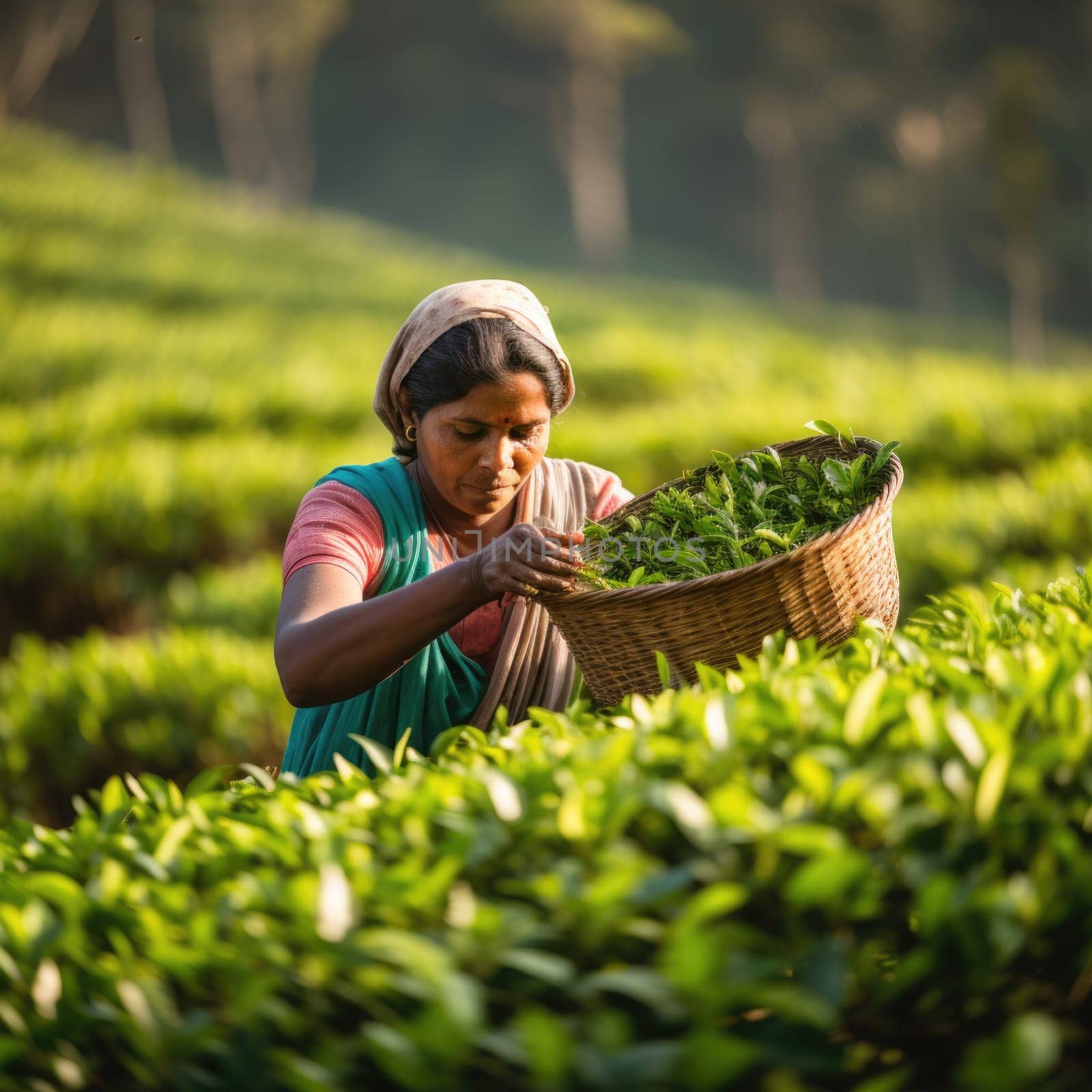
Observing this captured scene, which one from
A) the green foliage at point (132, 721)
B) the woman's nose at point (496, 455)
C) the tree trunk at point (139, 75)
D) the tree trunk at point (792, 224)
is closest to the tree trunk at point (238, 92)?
the tree trunk at point (139, 75)

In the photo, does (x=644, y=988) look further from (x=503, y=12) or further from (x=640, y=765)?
(x=503, y=12)

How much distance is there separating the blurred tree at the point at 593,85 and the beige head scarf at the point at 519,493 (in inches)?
1244

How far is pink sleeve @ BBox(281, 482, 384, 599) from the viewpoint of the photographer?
2.24 metres

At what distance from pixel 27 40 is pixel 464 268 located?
1450cm

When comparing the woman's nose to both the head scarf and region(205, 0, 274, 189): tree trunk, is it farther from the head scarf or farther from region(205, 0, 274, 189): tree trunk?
region(205, 0, 274, 189): tree trunk

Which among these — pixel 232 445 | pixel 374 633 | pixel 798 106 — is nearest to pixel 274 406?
pixel 232 445

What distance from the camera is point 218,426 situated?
25.5ft

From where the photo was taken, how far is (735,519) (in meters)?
2.14

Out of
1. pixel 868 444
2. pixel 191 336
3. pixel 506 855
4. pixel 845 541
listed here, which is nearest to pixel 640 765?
pixel 506 855

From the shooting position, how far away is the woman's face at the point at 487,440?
7.50 ft

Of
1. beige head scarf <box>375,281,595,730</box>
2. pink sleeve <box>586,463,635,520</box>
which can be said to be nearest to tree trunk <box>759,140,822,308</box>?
pink sleeve <box>586,463,635,520</box>

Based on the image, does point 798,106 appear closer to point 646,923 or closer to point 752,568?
point 752,568

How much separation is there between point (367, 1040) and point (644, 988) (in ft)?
0.96

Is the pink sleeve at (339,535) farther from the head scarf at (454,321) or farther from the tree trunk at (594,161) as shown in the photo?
the tree trunk at (594,161)
